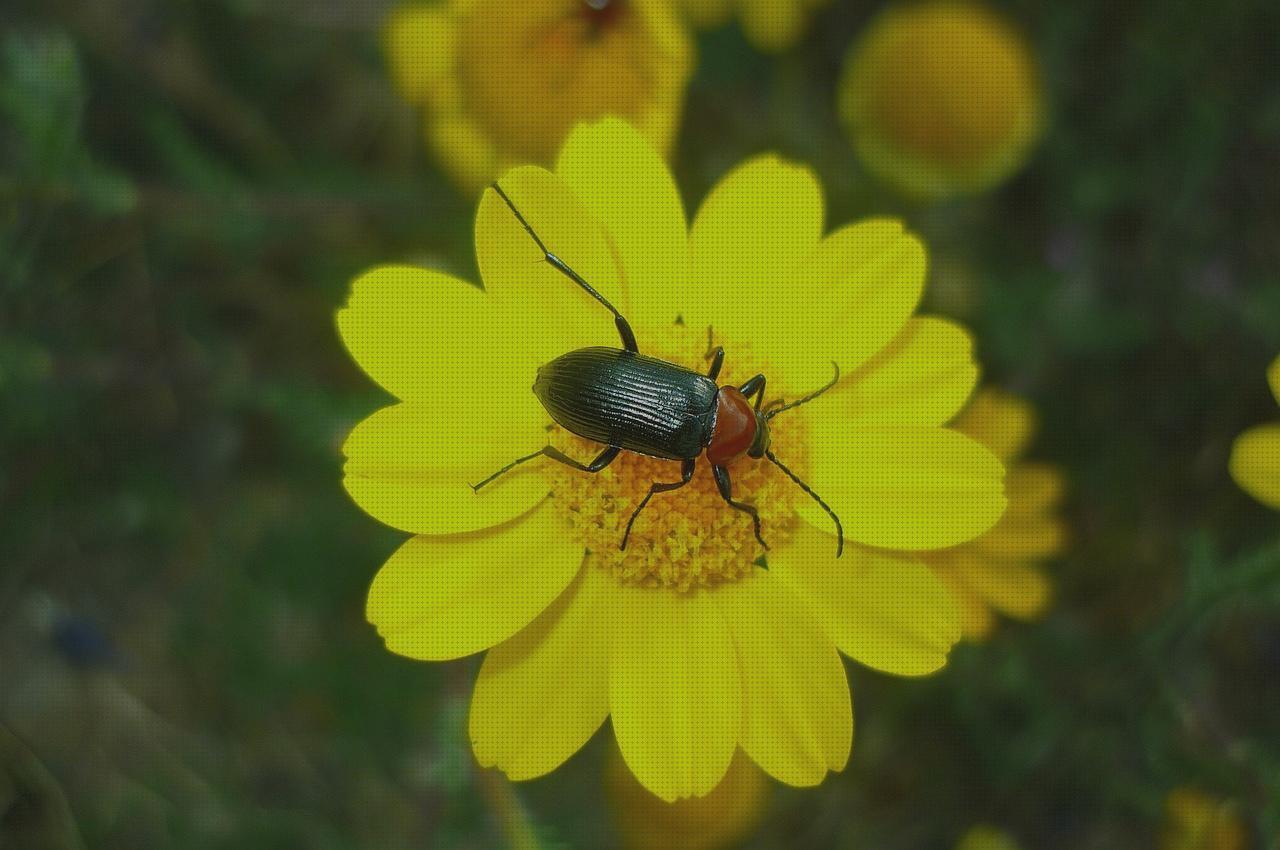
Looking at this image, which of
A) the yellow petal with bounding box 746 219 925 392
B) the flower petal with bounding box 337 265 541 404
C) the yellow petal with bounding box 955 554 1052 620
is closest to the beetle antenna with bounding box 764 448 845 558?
the yellow petal with bounding box 746 219 925 392

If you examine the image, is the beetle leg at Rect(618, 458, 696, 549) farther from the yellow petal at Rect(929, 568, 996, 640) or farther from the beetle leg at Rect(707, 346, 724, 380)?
the yellow petal at Rect(929, 568, 996, 640)

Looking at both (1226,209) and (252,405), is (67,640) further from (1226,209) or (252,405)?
(1226,209)

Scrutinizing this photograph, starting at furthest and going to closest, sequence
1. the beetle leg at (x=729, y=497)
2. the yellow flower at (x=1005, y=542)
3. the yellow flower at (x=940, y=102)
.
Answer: the yellow flower at (x=940, y=102) < the yellow flower at (x=1005, y=542) < the beetle leg at (x=729, y=497)

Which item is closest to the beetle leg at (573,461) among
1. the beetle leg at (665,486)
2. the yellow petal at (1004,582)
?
the beetle leg at (665,486)

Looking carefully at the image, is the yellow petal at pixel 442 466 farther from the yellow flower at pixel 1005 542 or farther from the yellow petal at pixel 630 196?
the yellow flower at pixel 1005 542

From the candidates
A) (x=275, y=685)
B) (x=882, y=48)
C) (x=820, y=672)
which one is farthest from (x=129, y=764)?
(x=882, y=48)

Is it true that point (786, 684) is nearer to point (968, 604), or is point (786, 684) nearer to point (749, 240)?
point (968, 604)

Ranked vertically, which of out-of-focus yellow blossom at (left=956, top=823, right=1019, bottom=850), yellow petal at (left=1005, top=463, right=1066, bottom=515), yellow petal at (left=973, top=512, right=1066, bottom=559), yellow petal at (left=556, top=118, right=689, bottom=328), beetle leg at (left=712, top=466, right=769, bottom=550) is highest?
yellow petal at (left=556, top=118, right=689, bottom=328)
